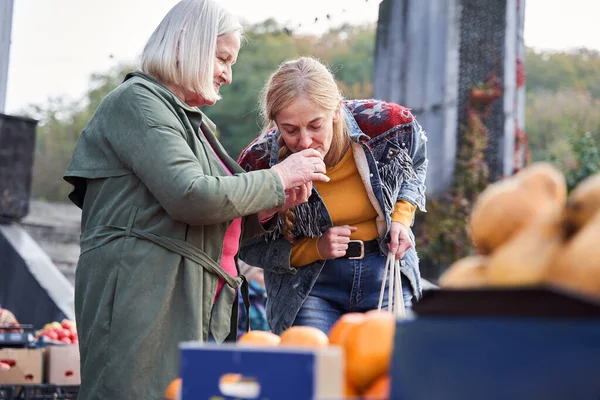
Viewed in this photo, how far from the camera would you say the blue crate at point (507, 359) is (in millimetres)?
886

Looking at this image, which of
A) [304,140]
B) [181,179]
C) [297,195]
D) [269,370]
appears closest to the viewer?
[269,370]

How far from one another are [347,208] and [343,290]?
256 mm

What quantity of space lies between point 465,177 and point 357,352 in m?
10.8

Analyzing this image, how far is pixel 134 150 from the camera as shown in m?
2.19

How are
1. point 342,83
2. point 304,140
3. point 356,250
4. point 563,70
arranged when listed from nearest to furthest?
1. point 304,140
2. point 356,250
3. point 342,83
4. point 563,70

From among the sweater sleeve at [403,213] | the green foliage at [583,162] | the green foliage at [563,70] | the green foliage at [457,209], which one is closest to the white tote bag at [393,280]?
the sweater sleeve at [403,213]

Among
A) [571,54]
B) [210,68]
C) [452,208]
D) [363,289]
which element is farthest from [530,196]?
[571,54]

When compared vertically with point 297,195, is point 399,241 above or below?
below

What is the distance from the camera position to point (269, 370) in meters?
1.06

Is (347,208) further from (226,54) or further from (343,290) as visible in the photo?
(226,54)

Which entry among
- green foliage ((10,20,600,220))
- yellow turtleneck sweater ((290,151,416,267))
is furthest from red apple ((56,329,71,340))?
green foliage ((10,20,600,220))

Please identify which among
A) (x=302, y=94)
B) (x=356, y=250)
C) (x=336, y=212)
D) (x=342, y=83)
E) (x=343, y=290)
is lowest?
(x=343, y=290)

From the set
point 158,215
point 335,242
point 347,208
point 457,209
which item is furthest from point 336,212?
point 457,209

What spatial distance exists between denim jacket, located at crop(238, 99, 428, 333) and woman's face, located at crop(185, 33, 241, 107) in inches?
13.4
